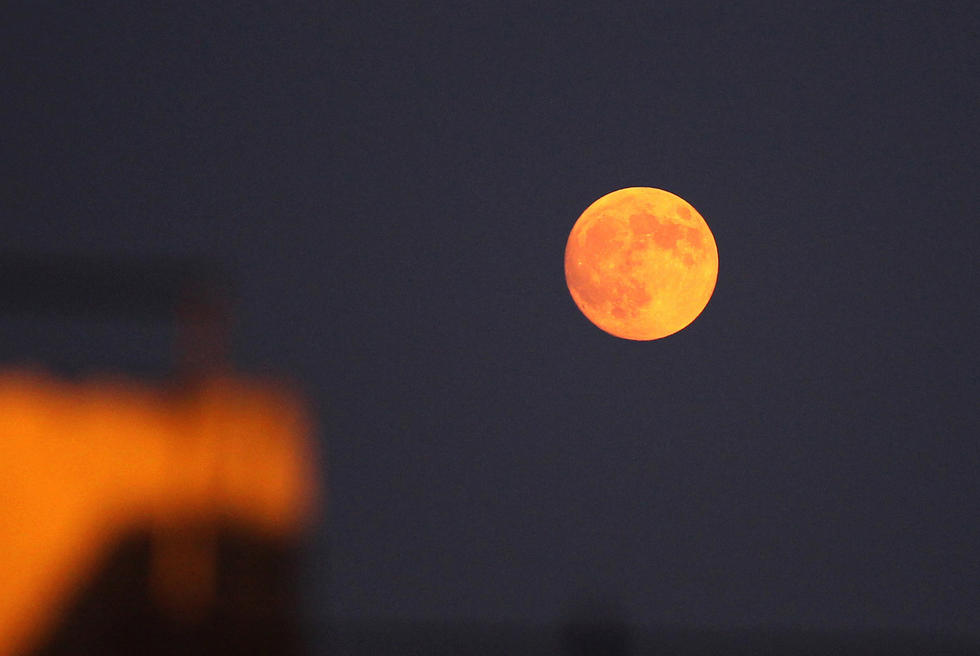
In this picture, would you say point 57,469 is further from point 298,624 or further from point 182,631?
point 298,624

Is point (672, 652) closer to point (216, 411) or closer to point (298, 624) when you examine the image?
point (298, 624)

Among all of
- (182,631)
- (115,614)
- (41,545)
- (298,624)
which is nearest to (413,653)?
(298,624)

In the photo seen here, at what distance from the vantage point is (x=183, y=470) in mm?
6012

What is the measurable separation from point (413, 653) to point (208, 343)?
1934 mm

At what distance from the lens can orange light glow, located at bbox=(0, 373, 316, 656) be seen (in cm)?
594

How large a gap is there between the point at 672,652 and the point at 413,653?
4.76 ft

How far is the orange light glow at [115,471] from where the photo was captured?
234 inches

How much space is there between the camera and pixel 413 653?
5828 mm

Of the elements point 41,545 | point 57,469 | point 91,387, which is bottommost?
point 41,545

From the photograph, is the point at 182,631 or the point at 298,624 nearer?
the point at 182,631

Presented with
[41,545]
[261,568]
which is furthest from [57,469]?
[261,568]

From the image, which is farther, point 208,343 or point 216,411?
point 216,411

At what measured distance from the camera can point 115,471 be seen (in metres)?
6.14

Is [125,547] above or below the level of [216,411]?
below
